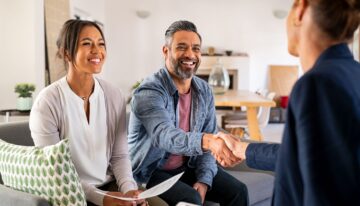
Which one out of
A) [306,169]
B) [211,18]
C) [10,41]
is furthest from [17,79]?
[211,18]

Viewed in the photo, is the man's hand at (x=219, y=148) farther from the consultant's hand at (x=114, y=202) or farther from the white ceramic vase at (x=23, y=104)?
the white ceramic vase at (x=23, y=104)

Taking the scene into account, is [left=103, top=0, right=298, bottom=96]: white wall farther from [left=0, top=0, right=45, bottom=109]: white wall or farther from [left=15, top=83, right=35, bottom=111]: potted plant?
[left=15, top=83, right=35, bottom=111]: potted plant

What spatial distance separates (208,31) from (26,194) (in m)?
7.05

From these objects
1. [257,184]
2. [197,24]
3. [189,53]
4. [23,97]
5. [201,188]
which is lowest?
[257,184]

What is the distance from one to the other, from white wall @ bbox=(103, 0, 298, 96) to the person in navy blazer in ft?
22.8

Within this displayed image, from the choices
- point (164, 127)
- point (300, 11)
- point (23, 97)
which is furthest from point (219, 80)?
point (300, 11)

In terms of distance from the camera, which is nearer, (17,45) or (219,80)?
(17,45)

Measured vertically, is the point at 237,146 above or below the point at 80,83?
below

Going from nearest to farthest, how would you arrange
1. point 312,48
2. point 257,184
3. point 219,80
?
point 312,48 → point 257,184 → point 219,80

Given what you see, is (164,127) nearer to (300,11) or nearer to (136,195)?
(136,195)

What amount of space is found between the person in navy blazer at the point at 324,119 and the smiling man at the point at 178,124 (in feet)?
2.91

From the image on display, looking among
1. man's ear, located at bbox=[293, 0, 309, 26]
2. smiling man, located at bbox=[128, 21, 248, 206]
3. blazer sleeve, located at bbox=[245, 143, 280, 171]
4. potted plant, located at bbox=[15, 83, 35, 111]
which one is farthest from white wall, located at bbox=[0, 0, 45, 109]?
man's ear, located at bbox=[293, 0, 309, 26]

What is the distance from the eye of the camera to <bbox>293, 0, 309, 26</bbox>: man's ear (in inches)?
30.8

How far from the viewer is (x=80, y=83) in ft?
5.18
